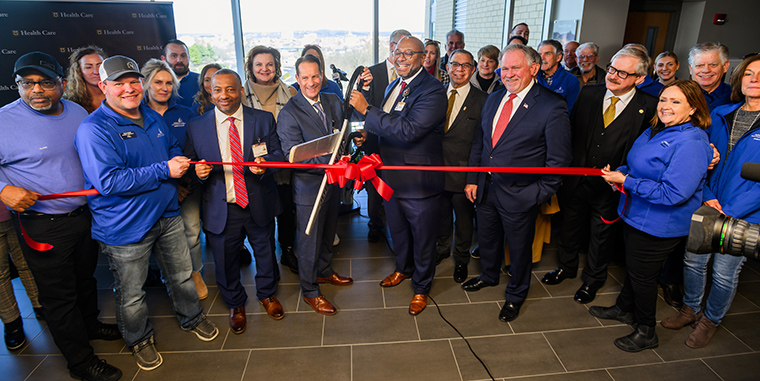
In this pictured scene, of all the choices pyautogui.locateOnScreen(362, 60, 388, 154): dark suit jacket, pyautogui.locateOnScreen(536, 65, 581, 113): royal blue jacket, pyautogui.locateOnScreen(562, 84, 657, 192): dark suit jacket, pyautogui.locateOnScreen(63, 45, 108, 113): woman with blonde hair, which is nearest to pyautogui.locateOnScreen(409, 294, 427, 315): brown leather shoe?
pyautogui.locateOnScreen(562, 84, 657, 192): dark suit jacket

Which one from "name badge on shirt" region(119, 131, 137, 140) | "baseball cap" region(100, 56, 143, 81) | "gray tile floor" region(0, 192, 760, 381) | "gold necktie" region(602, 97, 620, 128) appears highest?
"baseball cap" region(100, 56, 143, 81)

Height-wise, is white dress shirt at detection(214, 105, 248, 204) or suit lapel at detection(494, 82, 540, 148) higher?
suit lapel at detection(494, 82, 540, 148)

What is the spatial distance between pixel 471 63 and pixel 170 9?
366 centimetres

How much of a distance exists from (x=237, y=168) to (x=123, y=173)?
0.63 meters

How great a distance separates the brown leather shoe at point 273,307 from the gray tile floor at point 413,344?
0.05 meters

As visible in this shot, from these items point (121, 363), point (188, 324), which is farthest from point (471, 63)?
point (121, 363)

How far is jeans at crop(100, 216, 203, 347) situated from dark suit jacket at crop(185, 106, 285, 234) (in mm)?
218

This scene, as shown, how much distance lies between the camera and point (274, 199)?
9.12ft

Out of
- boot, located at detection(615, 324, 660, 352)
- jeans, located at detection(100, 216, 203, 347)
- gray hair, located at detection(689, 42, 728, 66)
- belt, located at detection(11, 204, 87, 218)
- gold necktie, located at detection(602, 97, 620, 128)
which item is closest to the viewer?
belt, located at detection(11, 204, 87, 218)

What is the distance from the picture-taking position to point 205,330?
2.66m

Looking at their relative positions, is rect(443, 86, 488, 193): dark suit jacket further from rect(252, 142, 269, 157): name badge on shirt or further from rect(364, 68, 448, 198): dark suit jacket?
rect(252, 142, 269, 157): name badge on shirt

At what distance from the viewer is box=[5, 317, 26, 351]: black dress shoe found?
253 cm

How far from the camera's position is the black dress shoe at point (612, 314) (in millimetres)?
2758

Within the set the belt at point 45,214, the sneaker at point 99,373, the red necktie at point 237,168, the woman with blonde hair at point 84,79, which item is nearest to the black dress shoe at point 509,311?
the red necktie at point 237,168
